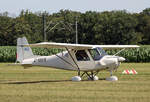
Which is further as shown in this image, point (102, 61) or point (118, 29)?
point (118, 29)

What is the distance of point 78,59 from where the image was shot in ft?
83.0

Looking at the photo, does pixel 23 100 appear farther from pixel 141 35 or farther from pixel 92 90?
pixel 141 35

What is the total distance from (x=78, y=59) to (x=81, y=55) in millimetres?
274

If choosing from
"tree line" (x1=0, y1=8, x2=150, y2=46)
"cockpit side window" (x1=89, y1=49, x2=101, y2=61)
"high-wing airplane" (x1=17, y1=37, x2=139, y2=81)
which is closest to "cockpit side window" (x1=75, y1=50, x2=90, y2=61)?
"high-wing airplane" (x1=17, y1=37, x2=139, y2=81)

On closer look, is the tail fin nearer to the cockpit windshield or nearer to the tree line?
the cockpit windshield

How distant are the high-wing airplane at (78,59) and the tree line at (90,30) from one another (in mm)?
54548

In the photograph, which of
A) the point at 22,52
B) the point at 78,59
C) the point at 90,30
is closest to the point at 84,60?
the point at 78,59

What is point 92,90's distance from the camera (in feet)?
65.2

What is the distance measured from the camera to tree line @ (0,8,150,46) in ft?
278

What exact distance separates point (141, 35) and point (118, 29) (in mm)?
4534

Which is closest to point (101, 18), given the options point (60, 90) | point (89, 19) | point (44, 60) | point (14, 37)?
point (89, 19)

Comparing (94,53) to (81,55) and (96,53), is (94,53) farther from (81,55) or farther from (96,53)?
(81,55)

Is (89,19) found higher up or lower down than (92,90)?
higher up

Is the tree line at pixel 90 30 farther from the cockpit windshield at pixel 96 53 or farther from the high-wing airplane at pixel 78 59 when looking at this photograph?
the cockpit windshield at pixel 96 53
